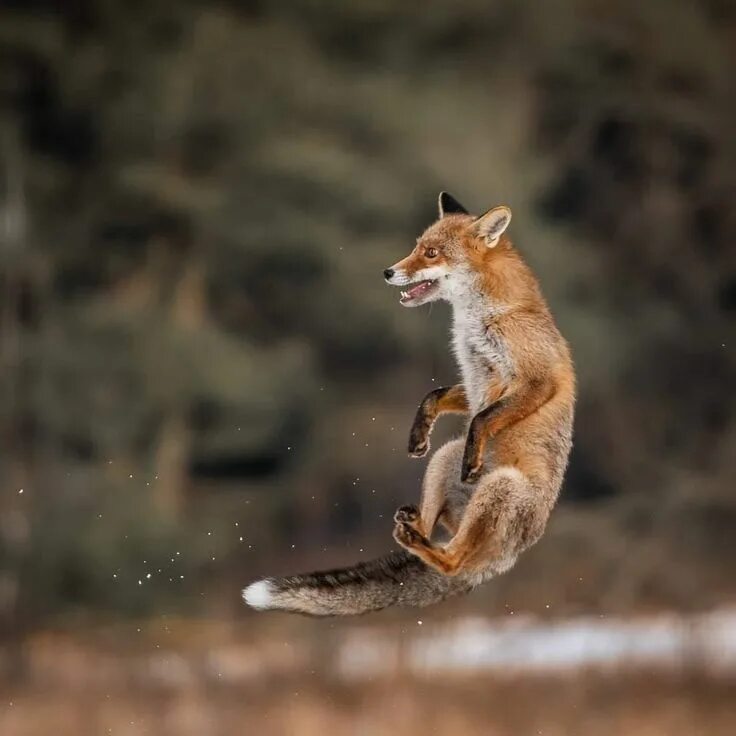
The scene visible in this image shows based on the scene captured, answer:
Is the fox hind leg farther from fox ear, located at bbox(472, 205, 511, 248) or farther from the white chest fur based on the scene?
fox ear, located at bbox(472, 205, 511, 248)

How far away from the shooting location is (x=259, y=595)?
2.88m

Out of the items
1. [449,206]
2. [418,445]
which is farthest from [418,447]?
[449,206]

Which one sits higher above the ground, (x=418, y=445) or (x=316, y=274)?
(x=316, y=274)

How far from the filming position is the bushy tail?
111 inches

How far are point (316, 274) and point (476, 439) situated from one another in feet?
→ 2.11

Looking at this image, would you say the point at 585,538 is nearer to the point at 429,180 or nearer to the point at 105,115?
the point at 429,180

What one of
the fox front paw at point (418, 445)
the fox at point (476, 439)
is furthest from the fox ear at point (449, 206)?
the fox front paw at point (418, 445)

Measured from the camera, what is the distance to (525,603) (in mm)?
2887

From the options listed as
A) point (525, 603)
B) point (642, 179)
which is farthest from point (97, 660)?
point (642, 179)

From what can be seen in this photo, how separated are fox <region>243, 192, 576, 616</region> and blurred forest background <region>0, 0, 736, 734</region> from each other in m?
0.07

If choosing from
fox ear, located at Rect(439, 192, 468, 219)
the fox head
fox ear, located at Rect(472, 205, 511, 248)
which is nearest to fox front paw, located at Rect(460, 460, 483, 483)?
the fox head

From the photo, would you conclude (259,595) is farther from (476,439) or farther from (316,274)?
(316,274)

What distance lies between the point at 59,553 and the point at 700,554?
164cm

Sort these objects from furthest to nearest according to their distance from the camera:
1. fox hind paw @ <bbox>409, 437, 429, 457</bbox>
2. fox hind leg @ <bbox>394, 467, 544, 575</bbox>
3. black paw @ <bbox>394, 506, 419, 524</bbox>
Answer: fox hind paw @ <bbox>409, 437, 429, 457</bbox>
black paw @ <bbox>394, 506, 419, 524</bbox>
fox hind leg @ <bbox>394, 467, 544, 575</bbox>
